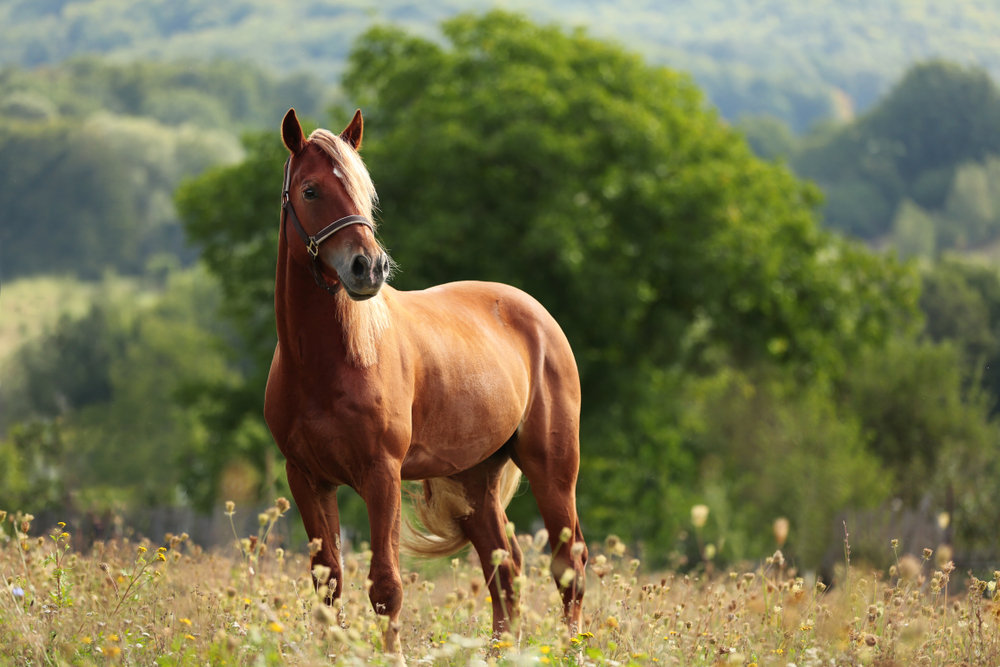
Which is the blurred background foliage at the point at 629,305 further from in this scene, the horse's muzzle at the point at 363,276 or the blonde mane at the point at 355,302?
the horse's muzzle at the point at 363,276

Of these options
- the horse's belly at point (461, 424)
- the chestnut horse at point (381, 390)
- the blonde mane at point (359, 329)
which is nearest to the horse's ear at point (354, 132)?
the chestnut horse at point (381, 390)

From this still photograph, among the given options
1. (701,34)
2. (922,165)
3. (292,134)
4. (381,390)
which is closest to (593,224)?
(292,134)

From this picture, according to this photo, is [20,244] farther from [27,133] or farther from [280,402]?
[280,402]

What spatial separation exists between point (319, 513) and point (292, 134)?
183 centimetres

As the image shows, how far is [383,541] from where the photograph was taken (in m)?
4.18

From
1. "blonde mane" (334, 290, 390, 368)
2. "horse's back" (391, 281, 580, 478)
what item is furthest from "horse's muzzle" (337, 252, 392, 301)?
"horse's back" (391, 281, 580, 478)

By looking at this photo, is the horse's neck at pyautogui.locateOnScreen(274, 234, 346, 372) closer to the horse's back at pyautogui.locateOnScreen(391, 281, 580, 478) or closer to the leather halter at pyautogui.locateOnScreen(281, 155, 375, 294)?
the leather halter at pyautogui.locateOnScreen(281, 155, 375, 294)

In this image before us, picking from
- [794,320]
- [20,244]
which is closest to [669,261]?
[794,320]

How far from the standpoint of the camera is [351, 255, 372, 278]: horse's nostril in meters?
3.92

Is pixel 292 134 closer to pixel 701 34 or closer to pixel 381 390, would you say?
pixel 381 390

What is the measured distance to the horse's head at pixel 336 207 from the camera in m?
3.95

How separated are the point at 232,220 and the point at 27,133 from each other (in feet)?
118

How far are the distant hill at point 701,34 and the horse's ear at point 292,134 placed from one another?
333 feet

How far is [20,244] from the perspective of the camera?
52.9 meters
